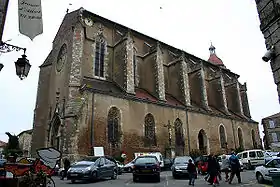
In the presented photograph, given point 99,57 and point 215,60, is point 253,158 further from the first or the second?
point 215,60

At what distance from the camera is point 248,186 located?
460 inches

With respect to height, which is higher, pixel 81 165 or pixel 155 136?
pixel 155 136

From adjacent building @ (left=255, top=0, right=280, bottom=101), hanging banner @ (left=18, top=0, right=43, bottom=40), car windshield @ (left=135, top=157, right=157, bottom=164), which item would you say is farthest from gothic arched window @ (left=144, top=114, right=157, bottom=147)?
hanging banner @ (left=18, top=0, right=43, bottom=40)

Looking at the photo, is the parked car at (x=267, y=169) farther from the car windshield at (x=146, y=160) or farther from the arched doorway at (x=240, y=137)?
the arched doorway at (x=240, y=137)

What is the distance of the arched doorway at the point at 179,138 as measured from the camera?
2673cm

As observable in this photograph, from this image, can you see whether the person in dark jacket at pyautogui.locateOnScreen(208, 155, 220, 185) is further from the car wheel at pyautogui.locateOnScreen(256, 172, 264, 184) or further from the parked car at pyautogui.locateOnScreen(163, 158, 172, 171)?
the parked car at pyautogui.locateOnScreen(163, 158, 172, 171)

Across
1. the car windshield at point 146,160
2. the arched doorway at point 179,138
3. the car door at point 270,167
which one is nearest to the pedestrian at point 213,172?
the car door at point 270,167

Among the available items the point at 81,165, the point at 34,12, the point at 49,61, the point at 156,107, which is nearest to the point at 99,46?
the point at 49,61

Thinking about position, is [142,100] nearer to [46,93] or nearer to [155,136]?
[155,136]

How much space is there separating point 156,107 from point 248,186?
14.6m

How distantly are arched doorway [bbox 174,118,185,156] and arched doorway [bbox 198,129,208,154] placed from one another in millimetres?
3466

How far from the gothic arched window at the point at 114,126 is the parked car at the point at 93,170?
666cm

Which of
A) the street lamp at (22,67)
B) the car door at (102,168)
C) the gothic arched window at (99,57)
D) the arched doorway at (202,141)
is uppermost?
the gothic arched window at (99,57)

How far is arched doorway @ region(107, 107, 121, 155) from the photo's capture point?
21839mm
